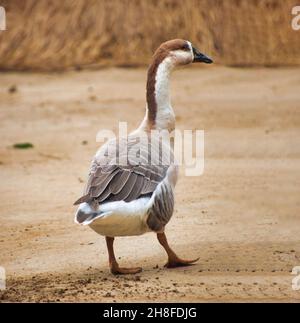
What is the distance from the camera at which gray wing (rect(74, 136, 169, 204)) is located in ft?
20.8

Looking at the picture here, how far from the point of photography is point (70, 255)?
297 inches

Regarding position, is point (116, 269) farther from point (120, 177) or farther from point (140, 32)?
point (140, 32)

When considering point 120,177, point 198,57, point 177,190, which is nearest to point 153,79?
point 198,57

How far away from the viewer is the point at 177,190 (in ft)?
32.9

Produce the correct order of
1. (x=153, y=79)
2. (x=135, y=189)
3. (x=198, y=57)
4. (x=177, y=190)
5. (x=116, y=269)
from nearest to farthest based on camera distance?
(x=135, y=189), (x=116, y=269), (x=153, y=79), (x=198, y=57), (x=177, y=190)

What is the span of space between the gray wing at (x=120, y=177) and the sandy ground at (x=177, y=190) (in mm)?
672

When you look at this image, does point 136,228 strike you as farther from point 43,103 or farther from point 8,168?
point 43,103

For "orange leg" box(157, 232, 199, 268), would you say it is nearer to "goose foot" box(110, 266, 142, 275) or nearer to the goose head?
"goose foot" box(110, 266, 142, 275)

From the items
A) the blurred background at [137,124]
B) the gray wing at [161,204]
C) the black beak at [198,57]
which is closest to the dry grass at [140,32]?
the blurred background at [137,124]

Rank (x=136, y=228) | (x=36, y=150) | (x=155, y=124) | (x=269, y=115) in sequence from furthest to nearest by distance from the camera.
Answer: (x=269, y=115)
(x=36, y=150)
(x=155, y=124)
(x=136, y=228)

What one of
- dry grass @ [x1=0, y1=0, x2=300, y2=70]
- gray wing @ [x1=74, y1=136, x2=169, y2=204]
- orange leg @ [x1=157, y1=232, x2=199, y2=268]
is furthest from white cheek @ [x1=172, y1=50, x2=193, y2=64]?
dry grass @ [x1=0, y1=0, x2=300, y2=70]

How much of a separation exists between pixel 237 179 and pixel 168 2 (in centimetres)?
899

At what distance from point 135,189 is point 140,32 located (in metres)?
12.5

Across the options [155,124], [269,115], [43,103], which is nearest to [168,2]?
[43,103]
